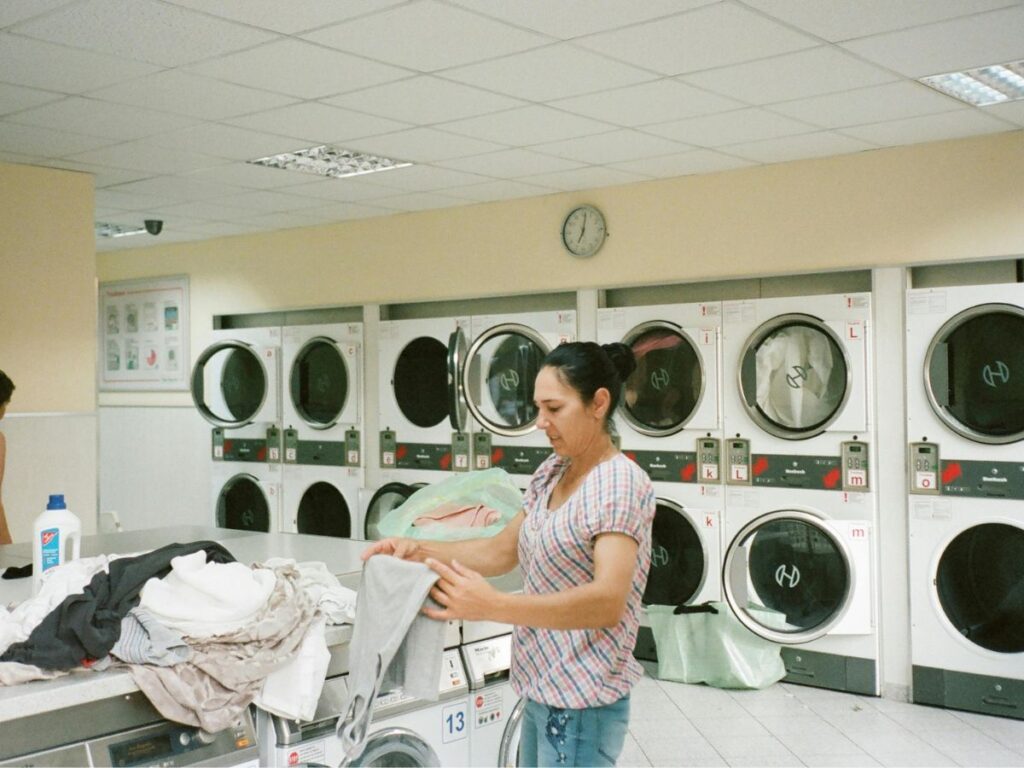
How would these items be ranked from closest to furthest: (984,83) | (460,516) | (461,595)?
(461,595) < (460,516) < (984,83)

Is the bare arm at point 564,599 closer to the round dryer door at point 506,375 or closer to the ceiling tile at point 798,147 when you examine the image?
the ceiling tile at point 798,147

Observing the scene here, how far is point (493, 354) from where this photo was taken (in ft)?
19.9

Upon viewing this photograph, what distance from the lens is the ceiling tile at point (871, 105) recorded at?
3908 mm

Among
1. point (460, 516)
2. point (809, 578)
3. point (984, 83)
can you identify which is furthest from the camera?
point (809, 578)

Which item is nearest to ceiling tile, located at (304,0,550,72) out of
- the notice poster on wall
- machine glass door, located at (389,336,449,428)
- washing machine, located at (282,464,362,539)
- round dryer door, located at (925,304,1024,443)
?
round dryer door, located at (925,304,1024,443)

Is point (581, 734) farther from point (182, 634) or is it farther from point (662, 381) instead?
point (662, 381)

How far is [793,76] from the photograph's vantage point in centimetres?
371

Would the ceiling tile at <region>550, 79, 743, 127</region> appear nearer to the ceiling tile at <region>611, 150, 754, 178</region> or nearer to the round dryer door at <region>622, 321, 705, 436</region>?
the ceiling tile at <region>611, 150, 754, 178</region>

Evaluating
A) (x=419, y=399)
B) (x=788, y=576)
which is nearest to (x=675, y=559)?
(x=788, y=576)

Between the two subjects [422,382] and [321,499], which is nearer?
[422,382]

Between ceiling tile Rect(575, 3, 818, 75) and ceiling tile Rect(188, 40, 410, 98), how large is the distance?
764mm

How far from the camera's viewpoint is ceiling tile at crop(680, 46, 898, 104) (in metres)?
3.52

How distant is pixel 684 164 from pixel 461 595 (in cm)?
358

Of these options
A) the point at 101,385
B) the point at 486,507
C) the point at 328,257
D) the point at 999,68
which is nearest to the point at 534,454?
the point at 328,257
